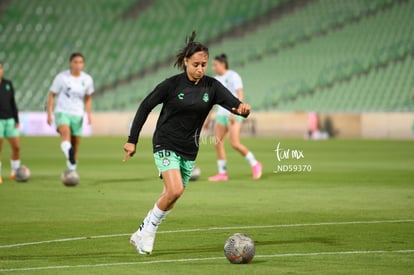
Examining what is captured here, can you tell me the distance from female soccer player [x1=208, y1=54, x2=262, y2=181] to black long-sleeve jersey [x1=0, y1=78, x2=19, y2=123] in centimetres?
435

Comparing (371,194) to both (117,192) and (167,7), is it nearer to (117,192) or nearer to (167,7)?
(117,192)

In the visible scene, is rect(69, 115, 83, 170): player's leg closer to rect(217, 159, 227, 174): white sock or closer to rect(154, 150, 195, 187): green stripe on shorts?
rect(217, 159, 227, 174): white sock

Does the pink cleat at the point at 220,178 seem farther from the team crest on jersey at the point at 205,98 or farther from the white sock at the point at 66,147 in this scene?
the team crest on jersey at the point at 205,98

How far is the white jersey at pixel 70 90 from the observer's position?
18.7m

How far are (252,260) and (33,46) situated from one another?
44.7 metres

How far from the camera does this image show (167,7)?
51.7 m

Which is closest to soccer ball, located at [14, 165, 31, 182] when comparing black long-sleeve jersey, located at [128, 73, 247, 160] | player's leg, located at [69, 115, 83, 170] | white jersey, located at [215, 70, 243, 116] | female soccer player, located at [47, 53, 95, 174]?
female soccer player, located at [47, 53, 95, 174]

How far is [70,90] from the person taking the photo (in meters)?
18.8

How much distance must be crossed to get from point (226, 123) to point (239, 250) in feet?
36.0

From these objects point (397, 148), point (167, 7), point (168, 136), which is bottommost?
point (397, 148)

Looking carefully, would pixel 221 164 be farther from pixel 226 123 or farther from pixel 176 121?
pixel 176 121

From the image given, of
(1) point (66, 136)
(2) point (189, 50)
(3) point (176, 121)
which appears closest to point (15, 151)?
(1) point (66, 136)

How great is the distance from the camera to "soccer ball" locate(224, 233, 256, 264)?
27.9 ft

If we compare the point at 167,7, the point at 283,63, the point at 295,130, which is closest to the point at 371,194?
the point at 295,130
